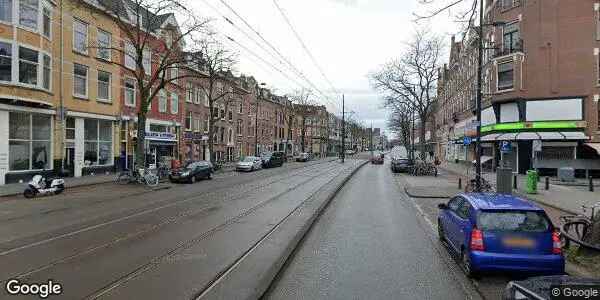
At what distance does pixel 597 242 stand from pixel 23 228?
42.1 ft

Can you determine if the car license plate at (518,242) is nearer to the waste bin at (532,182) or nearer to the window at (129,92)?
the waste bin at (532,182)

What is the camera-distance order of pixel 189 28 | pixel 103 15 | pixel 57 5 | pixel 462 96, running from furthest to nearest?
pixel 462 96 → pixel 103 15 → pixel 57 5 → pixel 189 28

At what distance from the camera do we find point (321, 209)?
14.6m

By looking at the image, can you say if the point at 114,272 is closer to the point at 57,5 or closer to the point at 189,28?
the point at 189,28

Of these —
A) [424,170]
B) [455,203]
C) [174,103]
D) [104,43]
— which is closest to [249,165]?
[174,103]

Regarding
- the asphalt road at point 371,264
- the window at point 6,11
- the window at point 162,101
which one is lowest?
the asphalt road at point 371,264

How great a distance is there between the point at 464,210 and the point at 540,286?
4252mm

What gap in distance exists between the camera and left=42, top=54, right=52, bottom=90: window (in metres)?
23.3

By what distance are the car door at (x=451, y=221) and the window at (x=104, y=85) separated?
86.2 ft

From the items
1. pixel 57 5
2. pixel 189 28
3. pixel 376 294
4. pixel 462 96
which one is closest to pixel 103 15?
pixel 57 5

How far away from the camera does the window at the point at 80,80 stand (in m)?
26.8

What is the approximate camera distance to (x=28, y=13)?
22094mm

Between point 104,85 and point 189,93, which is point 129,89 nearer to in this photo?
point 104,85

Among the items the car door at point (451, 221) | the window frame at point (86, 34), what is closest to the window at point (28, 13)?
the window frame at point (86, 34)
